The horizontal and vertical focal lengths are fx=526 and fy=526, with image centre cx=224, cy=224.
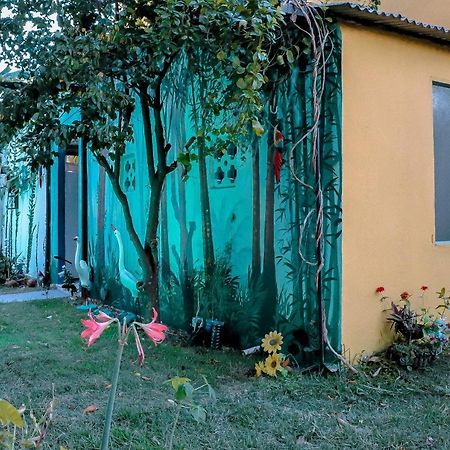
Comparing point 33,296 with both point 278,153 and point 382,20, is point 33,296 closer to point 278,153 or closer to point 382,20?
point 278,153

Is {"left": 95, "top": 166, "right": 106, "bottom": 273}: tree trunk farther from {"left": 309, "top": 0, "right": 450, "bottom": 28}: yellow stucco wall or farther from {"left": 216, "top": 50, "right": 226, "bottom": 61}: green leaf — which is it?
{"left": 309, "top": 0, "right": 450, "bottom": 28}: yellow stucco wall

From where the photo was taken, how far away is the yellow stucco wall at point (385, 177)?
14.1ft

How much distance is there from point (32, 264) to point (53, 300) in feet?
9.44

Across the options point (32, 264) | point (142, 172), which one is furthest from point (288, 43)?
point (32, 264)

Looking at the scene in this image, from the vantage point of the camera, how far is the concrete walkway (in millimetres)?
8286

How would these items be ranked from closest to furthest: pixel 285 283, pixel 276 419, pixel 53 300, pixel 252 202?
1. pixel 276 419
2. pixel 285 283
3. pixel 252 202
4. pixel 53 300

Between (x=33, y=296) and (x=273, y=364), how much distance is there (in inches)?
221

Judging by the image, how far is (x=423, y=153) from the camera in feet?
15.8

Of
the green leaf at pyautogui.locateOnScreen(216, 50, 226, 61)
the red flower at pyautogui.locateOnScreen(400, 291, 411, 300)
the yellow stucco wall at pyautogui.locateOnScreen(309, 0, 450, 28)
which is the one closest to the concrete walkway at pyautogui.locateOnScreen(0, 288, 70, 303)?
the green leaf at pyautogui.locateOnScreen(216, 50, 226, 61)

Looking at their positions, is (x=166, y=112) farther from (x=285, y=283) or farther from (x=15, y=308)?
(x=15, y=308)

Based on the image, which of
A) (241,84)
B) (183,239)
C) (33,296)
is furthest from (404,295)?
(33,296)

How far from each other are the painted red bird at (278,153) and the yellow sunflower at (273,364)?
5.02ft

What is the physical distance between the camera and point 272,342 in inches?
174

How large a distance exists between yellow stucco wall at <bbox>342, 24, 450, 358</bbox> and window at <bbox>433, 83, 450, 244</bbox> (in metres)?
0.15
